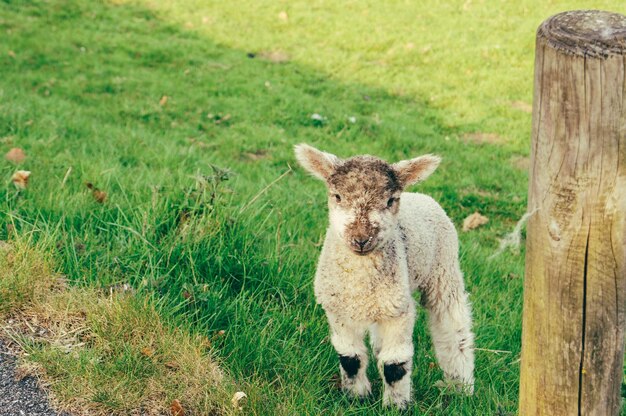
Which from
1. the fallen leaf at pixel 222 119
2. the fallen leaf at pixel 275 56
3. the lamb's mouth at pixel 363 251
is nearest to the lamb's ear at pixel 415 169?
the lamb's mouth at pixel 363 251

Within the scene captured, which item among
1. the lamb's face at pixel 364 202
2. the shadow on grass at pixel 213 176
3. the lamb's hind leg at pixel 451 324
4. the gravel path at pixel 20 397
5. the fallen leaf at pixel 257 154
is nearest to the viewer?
the gravel path at pixel 20 397

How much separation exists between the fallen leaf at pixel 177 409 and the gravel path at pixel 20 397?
0.51m

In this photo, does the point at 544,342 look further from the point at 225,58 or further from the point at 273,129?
the point at 225,58

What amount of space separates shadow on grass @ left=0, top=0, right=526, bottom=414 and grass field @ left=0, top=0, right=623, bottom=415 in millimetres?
22

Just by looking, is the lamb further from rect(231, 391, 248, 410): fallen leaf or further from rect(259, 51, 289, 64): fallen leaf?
rect(259, 51, 289, 64): fallen leaf

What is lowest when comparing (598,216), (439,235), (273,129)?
(273,129)

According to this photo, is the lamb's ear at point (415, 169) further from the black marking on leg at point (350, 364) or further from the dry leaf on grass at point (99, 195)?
the dry leaf on grass at point (99, 195)

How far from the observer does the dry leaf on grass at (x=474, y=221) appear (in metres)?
7.53

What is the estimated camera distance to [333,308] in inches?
153

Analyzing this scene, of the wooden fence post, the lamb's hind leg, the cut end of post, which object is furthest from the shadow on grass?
the cut end of post

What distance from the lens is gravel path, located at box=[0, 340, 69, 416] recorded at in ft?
11.3

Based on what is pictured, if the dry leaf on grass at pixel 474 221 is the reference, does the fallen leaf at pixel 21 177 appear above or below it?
above

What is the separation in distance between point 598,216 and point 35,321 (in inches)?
117

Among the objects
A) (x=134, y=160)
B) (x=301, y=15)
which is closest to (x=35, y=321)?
(x=134, y=160)
